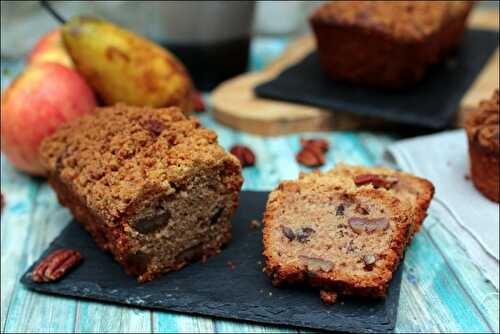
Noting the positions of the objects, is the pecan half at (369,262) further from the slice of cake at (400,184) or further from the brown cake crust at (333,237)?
the slice of cake at (400,184)

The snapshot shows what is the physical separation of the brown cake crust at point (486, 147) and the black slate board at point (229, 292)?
0.58 m

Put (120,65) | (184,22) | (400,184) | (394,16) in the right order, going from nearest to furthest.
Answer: (400,184) < (120,65) < (394,16) < (184,22)

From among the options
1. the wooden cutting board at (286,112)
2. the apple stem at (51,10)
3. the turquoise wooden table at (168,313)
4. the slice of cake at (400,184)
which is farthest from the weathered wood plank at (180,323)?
the apple stem at (51,10)

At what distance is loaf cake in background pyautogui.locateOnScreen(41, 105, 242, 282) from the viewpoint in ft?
5.73

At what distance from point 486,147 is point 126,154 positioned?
117cm

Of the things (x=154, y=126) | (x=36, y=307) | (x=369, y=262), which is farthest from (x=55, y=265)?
(x=369, y=262)

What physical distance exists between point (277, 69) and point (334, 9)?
1.60 feet

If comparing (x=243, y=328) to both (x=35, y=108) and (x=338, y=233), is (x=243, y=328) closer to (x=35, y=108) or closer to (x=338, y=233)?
(x=338, y=233)

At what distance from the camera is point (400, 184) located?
2059 mm

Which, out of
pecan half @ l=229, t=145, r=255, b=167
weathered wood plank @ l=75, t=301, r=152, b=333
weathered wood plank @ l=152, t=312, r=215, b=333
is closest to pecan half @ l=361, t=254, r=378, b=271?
weathered wood plank @ l=152, t=312, r=215, b=333

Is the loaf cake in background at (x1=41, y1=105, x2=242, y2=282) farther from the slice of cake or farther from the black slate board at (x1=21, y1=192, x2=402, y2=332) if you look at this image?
Result: the slice of cake

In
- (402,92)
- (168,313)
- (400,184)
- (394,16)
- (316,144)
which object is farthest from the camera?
(402,92)

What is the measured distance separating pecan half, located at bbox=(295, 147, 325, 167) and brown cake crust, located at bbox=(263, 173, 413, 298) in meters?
0.58

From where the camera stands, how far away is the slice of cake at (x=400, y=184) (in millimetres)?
1975
